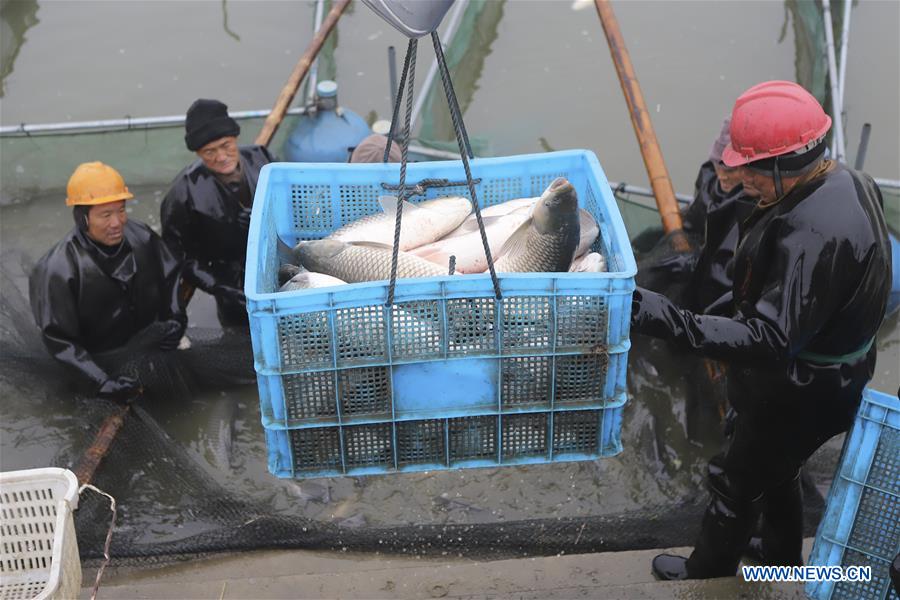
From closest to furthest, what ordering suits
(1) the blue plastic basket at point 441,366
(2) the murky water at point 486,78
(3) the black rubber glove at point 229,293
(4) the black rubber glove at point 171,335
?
1. (1) the blue plastic basket at point 441,366
2. (4) the black rubber glove at point 171,335
3. (3) the black rubber glove at point 229,293
4. (2) the murky water at point 486,78

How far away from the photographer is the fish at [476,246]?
3580 millimetres

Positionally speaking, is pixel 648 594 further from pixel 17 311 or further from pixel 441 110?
pixel 441 110

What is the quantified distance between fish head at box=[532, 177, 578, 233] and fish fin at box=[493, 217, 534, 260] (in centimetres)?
9

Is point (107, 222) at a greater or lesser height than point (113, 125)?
lesser

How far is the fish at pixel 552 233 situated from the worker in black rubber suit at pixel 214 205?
2.44 meters

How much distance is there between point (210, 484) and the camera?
15.3ft

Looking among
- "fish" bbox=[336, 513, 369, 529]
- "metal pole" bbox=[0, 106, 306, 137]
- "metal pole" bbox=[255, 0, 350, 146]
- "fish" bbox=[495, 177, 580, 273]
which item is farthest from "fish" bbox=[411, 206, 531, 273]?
"metal pole" bbox=[0, 106, 306, 137]

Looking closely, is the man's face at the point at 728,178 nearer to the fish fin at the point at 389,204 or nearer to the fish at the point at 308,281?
the fish fin at the point at 389,204

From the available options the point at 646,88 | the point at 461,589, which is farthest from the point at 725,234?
the point at 646,88

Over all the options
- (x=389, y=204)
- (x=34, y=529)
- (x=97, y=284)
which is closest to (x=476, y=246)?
(x=389, y=204)

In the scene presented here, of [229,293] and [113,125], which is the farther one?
[113,125]

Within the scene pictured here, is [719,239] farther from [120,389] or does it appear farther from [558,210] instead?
[120,389]

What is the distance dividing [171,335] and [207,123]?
4.04ft

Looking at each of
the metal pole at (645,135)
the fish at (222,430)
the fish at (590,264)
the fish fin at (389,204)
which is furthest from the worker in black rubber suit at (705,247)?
the fish at (222,430)
